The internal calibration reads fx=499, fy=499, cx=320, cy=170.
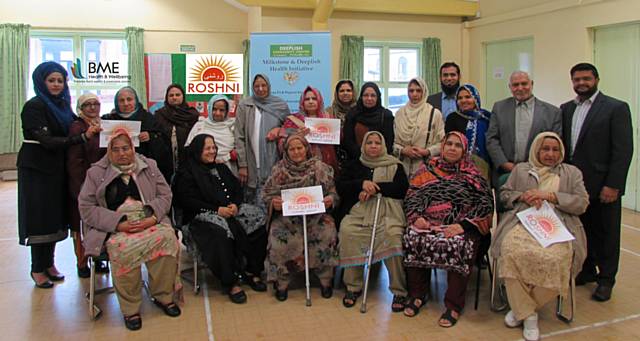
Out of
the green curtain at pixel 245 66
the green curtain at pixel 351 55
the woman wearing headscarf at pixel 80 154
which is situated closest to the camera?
the woman wearing headscarf at pixel 80 154

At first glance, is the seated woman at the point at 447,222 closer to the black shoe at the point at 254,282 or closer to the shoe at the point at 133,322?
the black shoe at the point at 254,282

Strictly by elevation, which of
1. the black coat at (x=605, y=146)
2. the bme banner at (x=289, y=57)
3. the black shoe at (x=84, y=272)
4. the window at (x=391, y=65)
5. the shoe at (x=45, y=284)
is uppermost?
the window at (x=391, y=65)

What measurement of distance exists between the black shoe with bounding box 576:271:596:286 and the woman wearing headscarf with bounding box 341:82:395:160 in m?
1.54

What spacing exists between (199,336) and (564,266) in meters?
1.98

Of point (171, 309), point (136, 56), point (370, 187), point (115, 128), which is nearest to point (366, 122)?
point (370, 187)

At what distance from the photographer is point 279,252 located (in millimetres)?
3205

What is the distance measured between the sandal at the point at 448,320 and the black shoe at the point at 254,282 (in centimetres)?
119

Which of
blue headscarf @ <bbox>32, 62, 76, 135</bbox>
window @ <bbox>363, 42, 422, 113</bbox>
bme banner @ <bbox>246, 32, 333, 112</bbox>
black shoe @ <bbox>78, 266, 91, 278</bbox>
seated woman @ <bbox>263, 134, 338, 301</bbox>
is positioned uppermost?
window @ <bbox>363, 42, 422, 113</bbox>

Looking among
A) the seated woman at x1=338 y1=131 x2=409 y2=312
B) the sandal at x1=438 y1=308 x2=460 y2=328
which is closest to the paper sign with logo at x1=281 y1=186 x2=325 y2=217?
the seated woman at x1=338 y1=131 x2=409 y2=312

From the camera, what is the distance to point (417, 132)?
348cm

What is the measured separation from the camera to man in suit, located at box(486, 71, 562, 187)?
3.23 m

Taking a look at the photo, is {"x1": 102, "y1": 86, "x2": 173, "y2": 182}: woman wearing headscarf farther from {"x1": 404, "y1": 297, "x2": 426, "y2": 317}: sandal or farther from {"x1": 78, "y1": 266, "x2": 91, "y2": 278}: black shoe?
{"x1": 404, "y1": 297, "x2": 426, "y2": 317}: sandal

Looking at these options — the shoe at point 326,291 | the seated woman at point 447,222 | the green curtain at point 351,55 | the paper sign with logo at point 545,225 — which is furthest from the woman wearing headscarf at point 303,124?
the green curtain at point 351,55

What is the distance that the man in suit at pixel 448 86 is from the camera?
12.1 feet
